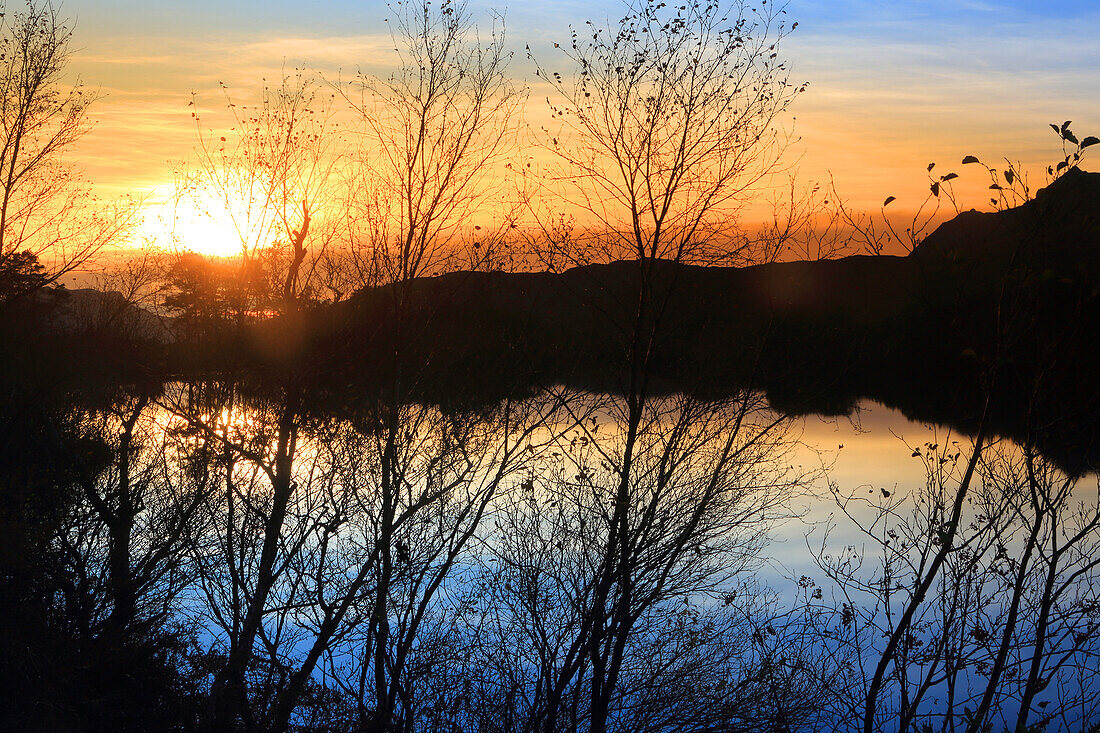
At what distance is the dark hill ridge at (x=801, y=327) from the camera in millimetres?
7535

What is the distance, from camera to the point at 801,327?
42.7ft

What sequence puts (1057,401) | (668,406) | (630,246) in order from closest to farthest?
(1057,401) < (630,246) < (668,406)

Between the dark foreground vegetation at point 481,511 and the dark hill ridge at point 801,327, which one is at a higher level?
the dark hill ridge at point 801,327

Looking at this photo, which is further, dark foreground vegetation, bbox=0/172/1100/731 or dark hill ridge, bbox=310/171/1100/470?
dark foreground vegetation, bbox=0/172/1100/731

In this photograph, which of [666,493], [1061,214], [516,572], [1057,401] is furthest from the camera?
[516,572]

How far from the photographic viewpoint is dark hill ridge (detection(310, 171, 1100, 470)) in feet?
24.7

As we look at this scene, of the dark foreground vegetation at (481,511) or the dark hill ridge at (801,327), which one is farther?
the dark foreground vegetation at (481,511)

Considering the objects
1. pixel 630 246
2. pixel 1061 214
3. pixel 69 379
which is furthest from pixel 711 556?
pixel 69 379

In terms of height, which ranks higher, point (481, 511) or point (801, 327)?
point (801, 327)

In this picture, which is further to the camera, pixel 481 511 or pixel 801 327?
pixel 481 511

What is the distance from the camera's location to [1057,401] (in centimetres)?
845

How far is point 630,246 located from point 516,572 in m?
5.72

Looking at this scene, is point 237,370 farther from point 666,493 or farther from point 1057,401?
point 1057,401

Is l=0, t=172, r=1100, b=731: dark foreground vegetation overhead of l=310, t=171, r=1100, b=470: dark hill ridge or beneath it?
beneath
